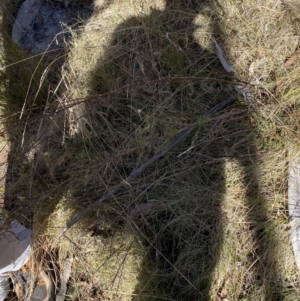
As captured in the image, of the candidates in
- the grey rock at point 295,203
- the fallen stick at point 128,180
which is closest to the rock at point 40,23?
the fallen stick at point 128,180

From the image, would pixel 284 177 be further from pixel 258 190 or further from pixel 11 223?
pixel 11 223

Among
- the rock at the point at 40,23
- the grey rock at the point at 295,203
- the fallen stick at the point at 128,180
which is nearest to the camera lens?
the grey rock at the point at 295,203

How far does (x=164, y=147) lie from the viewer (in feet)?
8.61

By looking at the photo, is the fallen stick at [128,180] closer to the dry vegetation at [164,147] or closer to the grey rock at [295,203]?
the dry vegetation at [164,147]

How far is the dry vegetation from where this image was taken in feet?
8.07

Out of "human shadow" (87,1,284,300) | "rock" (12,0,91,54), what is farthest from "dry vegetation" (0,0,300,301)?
"rock" (12,0,91,54)

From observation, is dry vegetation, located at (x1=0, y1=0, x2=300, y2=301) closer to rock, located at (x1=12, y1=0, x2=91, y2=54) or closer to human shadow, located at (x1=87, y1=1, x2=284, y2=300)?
human shadow, located at (x1=87, y1=1, x2=284, y2=300)

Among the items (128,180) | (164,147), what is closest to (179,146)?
(164,147)

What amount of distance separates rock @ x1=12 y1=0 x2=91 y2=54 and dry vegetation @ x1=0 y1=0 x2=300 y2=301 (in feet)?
0.61

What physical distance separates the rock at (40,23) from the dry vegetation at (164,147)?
19 centimetres

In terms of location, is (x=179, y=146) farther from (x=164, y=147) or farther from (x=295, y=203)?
(x=295, y=203)

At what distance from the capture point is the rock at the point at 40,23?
320 centimetres

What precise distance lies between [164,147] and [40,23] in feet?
4.85

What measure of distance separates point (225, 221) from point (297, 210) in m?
0.40
